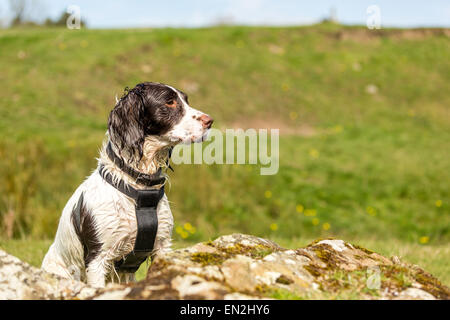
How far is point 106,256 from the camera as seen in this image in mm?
4242

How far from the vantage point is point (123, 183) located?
425 cm

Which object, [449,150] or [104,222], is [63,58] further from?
[104,222]

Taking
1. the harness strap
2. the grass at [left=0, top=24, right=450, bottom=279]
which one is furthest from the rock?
the grass at [left=0, top=24, right=450, bottom=279]

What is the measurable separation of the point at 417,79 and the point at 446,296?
1017 inches

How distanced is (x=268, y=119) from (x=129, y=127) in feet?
60.0

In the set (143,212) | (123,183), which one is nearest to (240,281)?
(143,212)

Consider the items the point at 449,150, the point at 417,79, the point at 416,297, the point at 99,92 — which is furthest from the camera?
the point at 417,79

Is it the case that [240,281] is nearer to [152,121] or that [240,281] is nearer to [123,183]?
[123,183]

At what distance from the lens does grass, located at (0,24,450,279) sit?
13.4 meters

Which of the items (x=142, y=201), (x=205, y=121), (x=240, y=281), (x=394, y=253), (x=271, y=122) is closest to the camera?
(x=240, y=281)

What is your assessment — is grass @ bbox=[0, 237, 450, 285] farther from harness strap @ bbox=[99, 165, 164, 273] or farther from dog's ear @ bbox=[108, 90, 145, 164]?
dog's ear @ bbox=[108, 90, 145, 164]

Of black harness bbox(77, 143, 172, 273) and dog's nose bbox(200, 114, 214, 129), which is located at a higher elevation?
dog's nose bbox(200, 114, 214, 129)

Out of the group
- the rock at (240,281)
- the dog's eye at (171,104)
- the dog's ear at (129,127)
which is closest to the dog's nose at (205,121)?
the dog's eye at (171,104)
